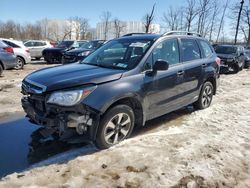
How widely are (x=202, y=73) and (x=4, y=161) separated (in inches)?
177

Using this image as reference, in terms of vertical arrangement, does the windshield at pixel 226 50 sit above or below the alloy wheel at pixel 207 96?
above

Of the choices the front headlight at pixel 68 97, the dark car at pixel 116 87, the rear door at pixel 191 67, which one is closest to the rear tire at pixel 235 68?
the rear door at pixel 191 67

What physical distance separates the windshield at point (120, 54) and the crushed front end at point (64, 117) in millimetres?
1174

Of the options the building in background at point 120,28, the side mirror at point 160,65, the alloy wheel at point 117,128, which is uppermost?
the building in background at point 120,28

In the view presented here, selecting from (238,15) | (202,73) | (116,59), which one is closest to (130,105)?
(116,59)

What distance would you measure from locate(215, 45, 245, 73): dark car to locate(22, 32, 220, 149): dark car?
1057 centimetres

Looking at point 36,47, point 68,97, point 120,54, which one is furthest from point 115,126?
point 36,47

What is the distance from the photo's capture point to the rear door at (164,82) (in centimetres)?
533

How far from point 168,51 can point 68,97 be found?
2.44 meters

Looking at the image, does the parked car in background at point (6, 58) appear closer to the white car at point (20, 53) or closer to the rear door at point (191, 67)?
the white car at point (20, 53)

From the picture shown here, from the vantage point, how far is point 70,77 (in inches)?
184

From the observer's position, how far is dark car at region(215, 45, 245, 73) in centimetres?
1673

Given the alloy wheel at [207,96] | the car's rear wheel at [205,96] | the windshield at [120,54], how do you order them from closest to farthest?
the windshield at [120,54] → the car's rear wheel at [205,96] → the alloy wheel at [207,96]

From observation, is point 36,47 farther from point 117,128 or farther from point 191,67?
point 117,128
